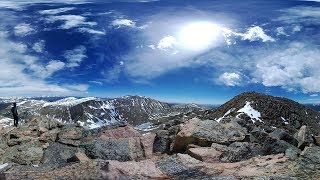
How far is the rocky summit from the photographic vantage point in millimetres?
23516

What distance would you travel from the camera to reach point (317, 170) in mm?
23828

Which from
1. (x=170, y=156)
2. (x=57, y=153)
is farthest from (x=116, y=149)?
(x=57, y=153)

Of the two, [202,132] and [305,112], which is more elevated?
[202,132]

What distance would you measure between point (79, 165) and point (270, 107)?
11013cm

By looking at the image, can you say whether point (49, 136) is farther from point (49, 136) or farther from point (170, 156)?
point (170, 156)

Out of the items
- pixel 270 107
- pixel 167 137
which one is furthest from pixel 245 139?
pixel 270 107

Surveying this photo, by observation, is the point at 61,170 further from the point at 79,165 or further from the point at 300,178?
the point at 300,178

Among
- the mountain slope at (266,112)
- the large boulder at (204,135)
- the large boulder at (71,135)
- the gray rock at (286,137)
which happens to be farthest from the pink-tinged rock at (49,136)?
the mountain slope at (266,112)

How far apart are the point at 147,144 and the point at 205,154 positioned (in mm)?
7079

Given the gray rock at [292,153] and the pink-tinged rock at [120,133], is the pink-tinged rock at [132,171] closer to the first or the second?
the gray rock at [292,153]

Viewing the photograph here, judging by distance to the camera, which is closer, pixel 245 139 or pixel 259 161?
pixel 259 161

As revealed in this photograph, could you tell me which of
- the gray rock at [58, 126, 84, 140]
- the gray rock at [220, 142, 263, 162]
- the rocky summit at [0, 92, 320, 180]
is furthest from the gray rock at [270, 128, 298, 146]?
the gray rock at [58, 126, 84, 140]

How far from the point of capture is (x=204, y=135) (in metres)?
31.6

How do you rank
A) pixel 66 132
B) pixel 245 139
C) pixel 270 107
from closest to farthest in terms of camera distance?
pixel 245 139 < pixel 66 132 < pixel 270 107
